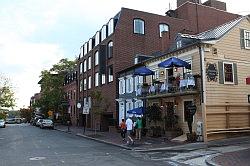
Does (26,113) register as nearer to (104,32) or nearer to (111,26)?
(104,32)

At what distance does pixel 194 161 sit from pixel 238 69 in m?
12.2

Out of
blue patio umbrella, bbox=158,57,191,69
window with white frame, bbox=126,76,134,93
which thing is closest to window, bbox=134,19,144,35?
window with white frame, bbox=126,76,134,93

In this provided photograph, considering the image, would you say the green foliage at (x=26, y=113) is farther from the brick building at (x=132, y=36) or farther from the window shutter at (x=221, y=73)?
the window shutter at (x=221, y=73)

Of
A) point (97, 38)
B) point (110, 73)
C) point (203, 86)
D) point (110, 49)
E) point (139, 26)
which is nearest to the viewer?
point (203, 86)

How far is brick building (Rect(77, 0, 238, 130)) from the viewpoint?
3959 cm

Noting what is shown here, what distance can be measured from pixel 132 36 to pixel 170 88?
52.3 ft

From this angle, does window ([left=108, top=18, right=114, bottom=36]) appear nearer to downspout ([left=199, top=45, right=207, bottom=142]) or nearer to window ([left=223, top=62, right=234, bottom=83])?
window ([left=223, top=62, right=234, bottom=83])

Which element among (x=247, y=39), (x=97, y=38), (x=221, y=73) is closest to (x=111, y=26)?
(x=97, y=38)

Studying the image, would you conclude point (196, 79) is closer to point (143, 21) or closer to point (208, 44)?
point (208, 44)

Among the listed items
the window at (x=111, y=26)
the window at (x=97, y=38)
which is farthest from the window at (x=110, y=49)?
the window at (x=97, y=38)

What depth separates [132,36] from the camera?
40344 mm

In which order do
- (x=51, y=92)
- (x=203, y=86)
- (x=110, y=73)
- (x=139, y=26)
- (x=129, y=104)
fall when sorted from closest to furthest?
(x=203, y=86) → (x=129, y=104) → (x=139, y=26) → (x=110, y=73) → (x=51, y=92)

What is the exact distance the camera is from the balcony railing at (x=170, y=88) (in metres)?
23.5

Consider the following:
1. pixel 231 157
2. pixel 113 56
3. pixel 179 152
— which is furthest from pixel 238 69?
pixel 113 56
